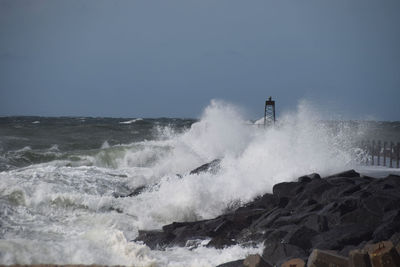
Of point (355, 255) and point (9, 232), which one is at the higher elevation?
point (355, 255)

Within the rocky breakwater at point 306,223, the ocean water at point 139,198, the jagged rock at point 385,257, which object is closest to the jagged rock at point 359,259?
the jagged rock at point 385,257

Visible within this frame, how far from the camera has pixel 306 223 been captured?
5855 millimetres

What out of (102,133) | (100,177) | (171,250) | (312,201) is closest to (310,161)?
(312,201)

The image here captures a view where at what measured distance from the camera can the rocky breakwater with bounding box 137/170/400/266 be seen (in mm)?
5191

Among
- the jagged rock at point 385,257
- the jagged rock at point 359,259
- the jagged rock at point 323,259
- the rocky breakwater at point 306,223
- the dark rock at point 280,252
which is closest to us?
the jagged rock at point 385,257

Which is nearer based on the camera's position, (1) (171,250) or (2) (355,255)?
(2) (355,255)

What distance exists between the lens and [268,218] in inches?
268

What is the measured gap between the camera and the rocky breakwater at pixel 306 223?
17.0ft

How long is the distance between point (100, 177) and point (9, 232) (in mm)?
5805

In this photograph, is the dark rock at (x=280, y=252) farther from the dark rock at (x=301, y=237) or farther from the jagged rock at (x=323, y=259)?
the jagged rock at (x=323, y=259)

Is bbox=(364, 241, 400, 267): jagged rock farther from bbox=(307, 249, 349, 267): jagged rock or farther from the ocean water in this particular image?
the ocean water

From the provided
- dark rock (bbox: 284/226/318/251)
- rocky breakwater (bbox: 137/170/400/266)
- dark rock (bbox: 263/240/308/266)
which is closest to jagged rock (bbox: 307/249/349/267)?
rocky breakwater (bbox: 137/170/400/266)

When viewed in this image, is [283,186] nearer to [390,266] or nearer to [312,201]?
[312,201]

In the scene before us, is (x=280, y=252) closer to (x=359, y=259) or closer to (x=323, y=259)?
(x=323, y=259)
